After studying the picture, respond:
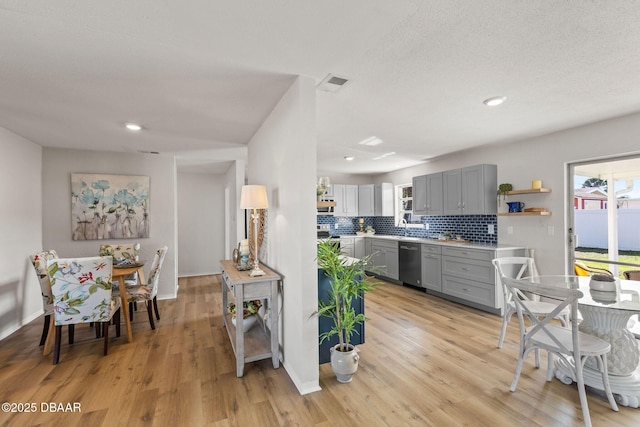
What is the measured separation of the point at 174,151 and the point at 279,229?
110 inches

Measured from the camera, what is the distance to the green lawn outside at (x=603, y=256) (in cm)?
322

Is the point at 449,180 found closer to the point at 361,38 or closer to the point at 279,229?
the point at 279,229

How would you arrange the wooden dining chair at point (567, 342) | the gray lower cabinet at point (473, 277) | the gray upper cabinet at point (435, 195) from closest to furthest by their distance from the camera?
the wooden dining chair at point (567, 342), the gray lower cabinet at point (473, 277), the gray upper cabinet at point (435, 195)

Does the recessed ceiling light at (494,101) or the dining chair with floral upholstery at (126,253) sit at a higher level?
the recessed ceiling light at (494,101)

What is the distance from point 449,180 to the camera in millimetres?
4938

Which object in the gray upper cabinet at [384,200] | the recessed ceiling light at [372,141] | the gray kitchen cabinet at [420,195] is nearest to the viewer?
the recessed ceiling light at [372,141]

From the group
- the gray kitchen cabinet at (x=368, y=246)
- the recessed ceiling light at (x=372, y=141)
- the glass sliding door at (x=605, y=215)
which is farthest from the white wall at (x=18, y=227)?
the glass sliding door at (x=605, y=215)

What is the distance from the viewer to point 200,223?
679cm

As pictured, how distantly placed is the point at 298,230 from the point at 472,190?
341 centimetres

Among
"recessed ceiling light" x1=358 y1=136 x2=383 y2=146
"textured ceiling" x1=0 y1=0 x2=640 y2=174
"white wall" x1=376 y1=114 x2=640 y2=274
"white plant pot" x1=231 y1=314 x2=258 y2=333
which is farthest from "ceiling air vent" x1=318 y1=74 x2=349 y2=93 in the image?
"white wall" x1=376 y1=114 x2=640 y2=274

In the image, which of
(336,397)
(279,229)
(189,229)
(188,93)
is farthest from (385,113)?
(189,229)

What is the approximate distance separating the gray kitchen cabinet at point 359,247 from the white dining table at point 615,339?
4.39 m

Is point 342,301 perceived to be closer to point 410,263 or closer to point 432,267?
point 432,267

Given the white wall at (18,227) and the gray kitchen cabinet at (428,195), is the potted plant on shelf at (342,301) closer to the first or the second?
the gray kitchen cabinet at (428,195)
